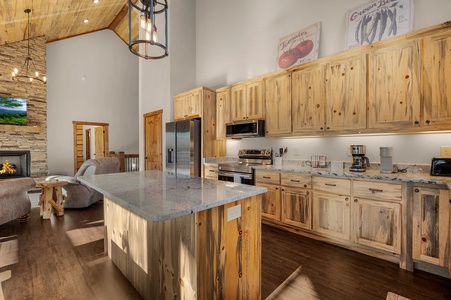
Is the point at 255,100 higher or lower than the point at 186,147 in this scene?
higher

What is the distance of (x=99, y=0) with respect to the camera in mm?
5996

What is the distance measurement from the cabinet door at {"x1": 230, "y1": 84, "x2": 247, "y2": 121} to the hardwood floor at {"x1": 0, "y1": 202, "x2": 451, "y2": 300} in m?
2.21

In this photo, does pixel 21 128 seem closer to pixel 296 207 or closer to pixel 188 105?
pixel 188 105

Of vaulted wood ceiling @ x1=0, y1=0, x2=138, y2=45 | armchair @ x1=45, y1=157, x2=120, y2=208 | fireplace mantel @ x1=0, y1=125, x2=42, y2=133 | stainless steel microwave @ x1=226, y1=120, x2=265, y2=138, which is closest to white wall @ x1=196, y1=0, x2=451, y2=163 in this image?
stainless steel microwave @ x1=226, y1=120, x2=265, y2=138

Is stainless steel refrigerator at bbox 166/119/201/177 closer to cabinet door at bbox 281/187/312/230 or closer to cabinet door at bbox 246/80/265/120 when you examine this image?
cabinet door at bbox 246/80/265/120

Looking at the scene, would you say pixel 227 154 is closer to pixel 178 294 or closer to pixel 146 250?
pixel 146 250

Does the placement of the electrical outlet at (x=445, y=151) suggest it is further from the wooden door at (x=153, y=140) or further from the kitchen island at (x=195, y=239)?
the wooden door at (x=153, y=140)

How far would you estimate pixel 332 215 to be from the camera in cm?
273

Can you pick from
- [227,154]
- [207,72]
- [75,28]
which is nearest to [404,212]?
[227,154]

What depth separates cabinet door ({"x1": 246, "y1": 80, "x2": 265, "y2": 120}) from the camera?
3912mm

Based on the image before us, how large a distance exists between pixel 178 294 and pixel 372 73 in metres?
3.05

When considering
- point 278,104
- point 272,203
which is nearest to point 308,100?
point 278,104

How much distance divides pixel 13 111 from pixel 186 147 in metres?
5.61

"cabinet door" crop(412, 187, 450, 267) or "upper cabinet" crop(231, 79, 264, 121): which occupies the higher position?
"upper cabinet" crop(231, 79, 264, 121)
